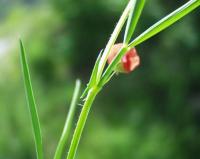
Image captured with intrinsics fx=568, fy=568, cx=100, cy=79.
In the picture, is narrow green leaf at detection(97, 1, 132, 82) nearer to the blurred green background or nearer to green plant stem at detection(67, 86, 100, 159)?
green plant stem at detection(67, 86, 100, 159)

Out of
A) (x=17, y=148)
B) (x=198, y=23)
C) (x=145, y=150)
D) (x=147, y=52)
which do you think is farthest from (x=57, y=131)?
(x=198, y=23)

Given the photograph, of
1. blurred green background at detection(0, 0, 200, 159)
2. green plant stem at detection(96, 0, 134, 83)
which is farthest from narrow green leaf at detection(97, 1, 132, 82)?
blurred green background at detection(0, 0, 200, 159)

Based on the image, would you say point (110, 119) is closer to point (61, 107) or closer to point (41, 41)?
point (61, 107)

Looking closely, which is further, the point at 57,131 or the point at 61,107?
the point at 61,107

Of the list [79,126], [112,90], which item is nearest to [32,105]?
[79,126]

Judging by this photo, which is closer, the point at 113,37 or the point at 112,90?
the point at 113,37

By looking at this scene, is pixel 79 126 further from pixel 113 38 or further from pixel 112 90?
pixel 112 90

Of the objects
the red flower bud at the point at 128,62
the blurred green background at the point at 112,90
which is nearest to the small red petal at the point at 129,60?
the red flower bud at the point at 128,62

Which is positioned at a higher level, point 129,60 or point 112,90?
point 129,60
